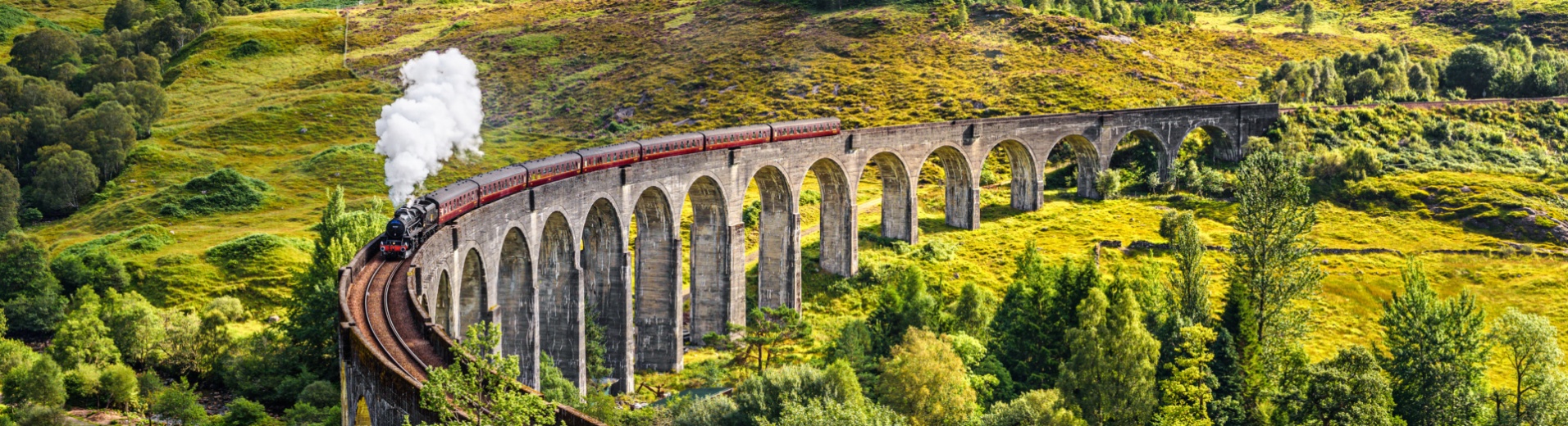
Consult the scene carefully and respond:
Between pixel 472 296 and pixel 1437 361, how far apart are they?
41457 mm

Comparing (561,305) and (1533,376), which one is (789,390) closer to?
(561,305)

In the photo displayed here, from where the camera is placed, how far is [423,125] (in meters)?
73.2

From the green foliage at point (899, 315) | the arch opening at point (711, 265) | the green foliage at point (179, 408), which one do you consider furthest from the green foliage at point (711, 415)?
the green foliage at point (179, 408)

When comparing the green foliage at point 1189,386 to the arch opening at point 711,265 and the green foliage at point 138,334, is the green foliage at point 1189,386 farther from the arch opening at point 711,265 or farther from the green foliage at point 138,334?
the green foliage at point 138,334

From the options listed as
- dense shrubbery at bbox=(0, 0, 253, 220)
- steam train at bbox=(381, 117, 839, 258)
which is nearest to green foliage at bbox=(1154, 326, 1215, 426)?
steam train at bbox=(381, 117, 839, 258)

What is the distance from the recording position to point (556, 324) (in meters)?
56.6

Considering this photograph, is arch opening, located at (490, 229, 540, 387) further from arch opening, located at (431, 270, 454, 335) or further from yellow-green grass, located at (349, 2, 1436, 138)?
yellow-green grass, located at (349, 2, 1436, 138)

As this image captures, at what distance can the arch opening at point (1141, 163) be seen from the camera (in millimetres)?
97312

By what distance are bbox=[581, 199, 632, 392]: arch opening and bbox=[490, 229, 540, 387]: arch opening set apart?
522 centimetres

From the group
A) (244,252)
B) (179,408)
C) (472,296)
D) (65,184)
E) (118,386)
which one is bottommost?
(179,408)

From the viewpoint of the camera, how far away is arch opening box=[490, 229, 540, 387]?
5272cm

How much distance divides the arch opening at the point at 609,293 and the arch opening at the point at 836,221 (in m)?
19.2

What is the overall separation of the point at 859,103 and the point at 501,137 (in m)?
35.5

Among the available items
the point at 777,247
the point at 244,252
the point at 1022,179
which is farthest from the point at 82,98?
the point at 1022,179
